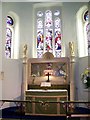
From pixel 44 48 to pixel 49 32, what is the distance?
0.80m

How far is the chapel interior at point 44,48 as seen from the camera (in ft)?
26.8

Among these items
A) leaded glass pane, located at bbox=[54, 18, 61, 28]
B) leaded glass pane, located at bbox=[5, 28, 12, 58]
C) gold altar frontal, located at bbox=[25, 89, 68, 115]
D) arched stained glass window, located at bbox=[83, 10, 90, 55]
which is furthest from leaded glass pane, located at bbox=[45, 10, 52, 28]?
gold altar frontal, located at bbox=[25, 89, 68, 115]

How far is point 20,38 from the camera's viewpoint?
897cm

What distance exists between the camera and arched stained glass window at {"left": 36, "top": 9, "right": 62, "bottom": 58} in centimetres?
898

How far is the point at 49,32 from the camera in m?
9.18

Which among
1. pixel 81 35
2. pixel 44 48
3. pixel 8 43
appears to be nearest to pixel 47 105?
pixel 44 48

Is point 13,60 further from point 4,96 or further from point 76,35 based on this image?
point 76,35

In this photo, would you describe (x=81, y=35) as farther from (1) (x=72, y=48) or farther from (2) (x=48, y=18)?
(2) (x=48, y=18)

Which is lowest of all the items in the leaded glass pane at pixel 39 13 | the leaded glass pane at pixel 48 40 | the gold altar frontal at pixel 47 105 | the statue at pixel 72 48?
the gold altar frontal at pixel 47 105

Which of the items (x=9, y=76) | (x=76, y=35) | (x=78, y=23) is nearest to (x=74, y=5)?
(x=78, y=23)

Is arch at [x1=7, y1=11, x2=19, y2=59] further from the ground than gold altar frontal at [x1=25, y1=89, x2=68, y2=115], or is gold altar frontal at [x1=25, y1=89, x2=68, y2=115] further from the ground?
arch at [x1=7, y1=11, x2=19, y2=59]

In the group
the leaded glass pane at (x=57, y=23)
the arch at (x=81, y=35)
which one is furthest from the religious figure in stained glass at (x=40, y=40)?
the arch at (x=81, y=35)

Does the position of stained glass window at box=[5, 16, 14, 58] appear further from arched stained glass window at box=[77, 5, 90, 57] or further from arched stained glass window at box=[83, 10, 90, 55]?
arched stained glass window at box=[83, 10, 90, 55]

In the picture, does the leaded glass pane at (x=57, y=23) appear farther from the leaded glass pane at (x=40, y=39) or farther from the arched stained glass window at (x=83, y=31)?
the arched stained glass window at (x=83, y=31)
